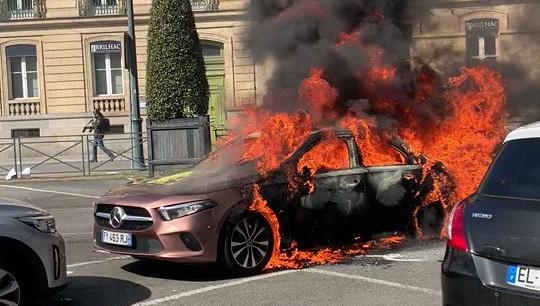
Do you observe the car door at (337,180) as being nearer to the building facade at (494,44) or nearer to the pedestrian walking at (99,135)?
the building facade at (494,44)

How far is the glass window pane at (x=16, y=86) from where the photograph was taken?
2706 cm

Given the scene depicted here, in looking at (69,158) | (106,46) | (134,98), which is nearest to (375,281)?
(134,98)

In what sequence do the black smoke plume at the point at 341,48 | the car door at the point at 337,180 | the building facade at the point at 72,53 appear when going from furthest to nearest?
the building facade at the point at 72,53 → the black smoke plume at the point at 341,48 → the car door at the point at 337,180

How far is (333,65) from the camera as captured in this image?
326 inches

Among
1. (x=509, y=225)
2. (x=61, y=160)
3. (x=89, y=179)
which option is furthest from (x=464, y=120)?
(x=61, y=160)

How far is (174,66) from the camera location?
52.7 feet

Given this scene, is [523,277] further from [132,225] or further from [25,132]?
[25,132]

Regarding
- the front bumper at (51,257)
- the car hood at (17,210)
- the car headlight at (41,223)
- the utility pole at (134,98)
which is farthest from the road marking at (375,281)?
the utility pole at (134,98)

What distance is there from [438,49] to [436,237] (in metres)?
3.20

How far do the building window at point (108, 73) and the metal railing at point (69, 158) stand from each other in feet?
26.0

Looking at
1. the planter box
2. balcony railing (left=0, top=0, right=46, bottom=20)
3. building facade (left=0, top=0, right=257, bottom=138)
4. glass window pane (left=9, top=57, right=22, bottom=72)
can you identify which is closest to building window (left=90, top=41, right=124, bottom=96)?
building facade (left=0, top=0, right=257, bottom=138)

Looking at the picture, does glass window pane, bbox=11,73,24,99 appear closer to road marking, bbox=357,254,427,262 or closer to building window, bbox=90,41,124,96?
building window, bbox=90,41,124,96

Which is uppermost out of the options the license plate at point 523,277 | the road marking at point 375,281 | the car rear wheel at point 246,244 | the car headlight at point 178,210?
the car headlight at point 178,210

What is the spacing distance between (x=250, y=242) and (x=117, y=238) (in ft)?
3.99
